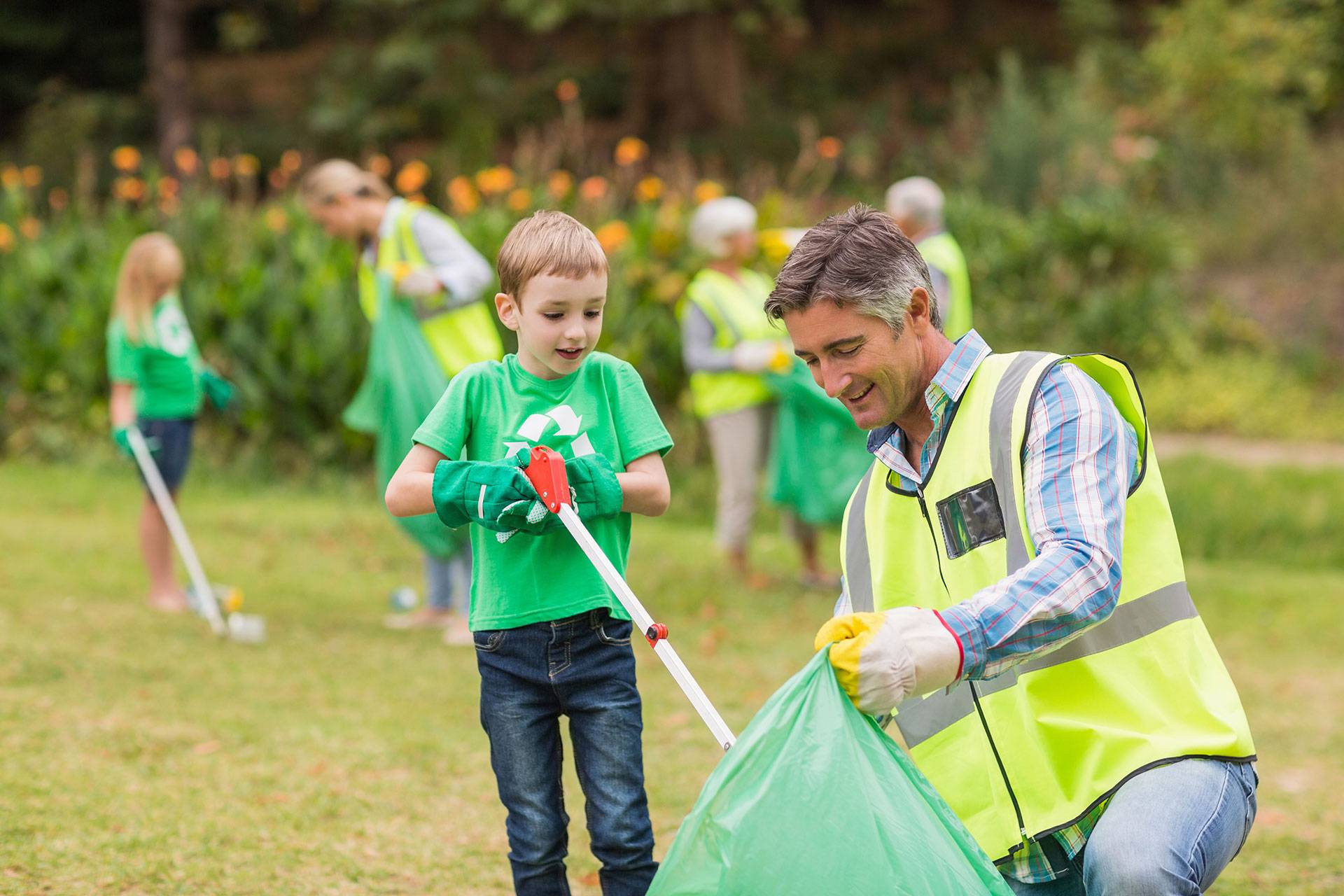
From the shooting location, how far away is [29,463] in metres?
11.2

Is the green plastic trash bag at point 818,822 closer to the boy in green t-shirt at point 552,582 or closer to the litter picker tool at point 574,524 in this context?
the litter picker tool at point 574,524

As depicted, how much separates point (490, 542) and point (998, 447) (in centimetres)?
118

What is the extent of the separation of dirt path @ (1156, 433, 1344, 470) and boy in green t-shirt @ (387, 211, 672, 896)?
8100 mm

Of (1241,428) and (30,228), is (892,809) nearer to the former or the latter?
(1241,428)

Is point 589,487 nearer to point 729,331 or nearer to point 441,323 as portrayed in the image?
point 441,323

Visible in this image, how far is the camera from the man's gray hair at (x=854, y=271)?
2484 millimetres

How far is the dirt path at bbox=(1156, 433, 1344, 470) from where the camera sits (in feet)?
34.3

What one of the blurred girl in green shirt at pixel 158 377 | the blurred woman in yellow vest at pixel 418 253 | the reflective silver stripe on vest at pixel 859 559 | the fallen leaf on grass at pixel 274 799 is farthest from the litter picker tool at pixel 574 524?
the blurred girl in green shirt at pixel 158 377

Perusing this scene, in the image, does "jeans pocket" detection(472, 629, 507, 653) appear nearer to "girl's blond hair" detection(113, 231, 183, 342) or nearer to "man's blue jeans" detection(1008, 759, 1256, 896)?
"man's blue jeans" detection(1008, 759, 1256, 896)

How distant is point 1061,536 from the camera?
2320mm

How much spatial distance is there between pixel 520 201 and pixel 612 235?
1.24 metres

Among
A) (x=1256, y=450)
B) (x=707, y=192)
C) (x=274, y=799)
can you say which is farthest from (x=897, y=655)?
(x=1256, y=450)

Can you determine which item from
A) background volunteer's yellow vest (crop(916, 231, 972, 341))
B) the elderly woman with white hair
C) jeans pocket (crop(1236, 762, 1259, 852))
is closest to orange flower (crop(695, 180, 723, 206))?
the elderly woman with white hair

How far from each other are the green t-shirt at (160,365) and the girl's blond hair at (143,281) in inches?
1.4
